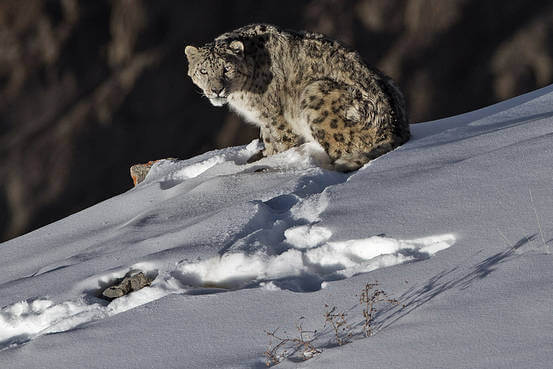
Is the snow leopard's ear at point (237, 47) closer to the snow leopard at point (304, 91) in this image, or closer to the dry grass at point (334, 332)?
the snow leopard at point (304, 91)

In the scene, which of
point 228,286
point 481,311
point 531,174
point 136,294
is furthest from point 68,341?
point 531,174

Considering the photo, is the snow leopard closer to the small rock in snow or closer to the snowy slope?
the snowy slope

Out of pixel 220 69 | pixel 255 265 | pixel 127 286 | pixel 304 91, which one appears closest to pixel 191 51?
pixel 220 69

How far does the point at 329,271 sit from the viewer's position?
315cm

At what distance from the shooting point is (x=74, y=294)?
3.55m

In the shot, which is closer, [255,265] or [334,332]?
[334,332]

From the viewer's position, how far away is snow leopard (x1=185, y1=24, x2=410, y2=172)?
16.8 ft

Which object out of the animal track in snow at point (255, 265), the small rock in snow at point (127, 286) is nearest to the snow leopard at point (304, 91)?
the animal track in snow at point (255, 265)

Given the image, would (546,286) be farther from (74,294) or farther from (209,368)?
(74,294)

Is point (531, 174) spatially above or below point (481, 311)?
above

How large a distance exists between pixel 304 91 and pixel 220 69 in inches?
29.9

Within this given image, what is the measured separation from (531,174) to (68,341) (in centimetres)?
224

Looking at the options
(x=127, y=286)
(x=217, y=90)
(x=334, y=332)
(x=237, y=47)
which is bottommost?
(x=334, y=332)

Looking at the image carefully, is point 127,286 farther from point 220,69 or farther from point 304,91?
point 220,69
